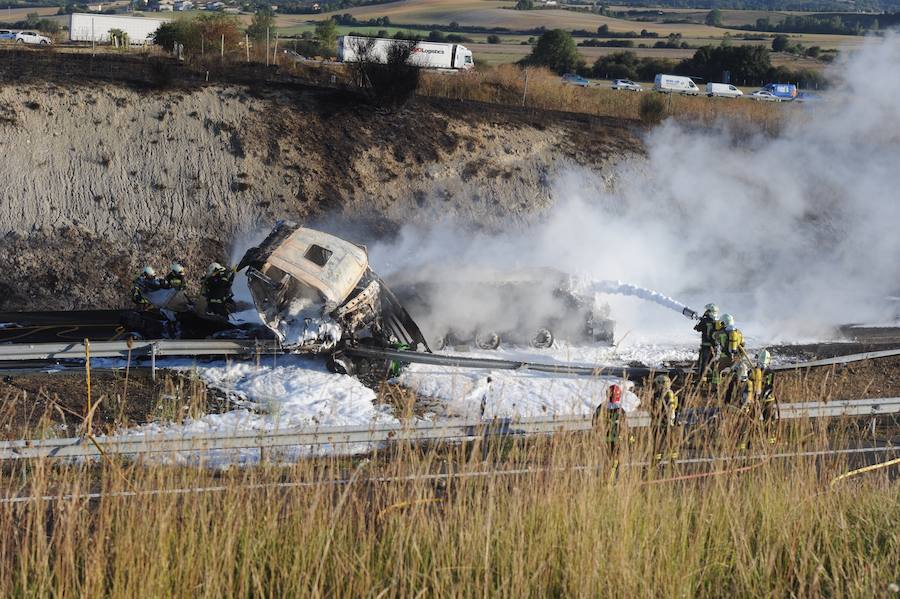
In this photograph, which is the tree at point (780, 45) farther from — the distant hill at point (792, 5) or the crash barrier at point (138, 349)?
the crash barrier at point (138, 349)

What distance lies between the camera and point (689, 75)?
73.3 meters

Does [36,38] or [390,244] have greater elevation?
→ [36,38]

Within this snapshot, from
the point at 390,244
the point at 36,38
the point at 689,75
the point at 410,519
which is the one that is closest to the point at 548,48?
the point at 689,75

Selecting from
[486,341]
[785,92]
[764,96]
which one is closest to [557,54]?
[764,96]

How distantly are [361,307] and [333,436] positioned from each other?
667 centimetres

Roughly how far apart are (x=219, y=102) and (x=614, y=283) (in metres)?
18.6

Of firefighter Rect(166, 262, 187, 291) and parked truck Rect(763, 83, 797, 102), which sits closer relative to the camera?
firefighter Rect(166, 262, 187, 291)

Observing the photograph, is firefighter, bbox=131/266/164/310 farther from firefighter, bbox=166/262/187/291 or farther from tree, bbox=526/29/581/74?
tree, bbox=526/29/581/74

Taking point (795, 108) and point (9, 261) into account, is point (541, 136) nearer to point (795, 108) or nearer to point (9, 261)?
point (795, 108)

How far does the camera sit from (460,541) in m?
6.14

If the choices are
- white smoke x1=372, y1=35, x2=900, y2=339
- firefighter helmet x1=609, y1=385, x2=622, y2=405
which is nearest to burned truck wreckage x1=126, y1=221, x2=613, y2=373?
white smoke x1=372, y1=35, x2=900, y2=339

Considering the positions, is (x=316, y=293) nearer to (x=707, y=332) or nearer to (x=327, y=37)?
(x=707, y=332)

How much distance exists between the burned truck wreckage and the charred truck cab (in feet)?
0.06

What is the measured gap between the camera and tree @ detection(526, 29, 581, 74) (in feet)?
249
